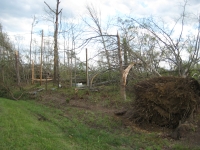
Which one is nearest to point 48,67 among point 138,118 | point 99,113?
point 99,113

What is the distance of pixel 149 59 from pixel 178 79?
478 centimetres

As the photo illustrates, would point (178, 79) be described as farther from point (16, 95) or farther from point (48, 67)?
point (48, 67)

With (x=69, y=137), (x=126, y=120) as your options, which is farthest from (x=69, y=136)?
(x=126, y=120)

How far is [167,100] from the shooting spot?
23.0 ft

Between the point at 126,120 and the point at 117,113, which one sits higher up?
the point at 117,113

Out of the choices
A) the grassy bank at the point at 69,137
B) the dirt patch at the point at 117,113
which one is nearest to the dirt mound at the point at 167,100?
the dirt patch at the point at 117,113

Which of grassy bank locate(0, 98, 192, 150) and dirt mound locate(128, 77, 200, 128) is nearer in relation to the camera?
grassy bank locate(0, 98, 192, 150)

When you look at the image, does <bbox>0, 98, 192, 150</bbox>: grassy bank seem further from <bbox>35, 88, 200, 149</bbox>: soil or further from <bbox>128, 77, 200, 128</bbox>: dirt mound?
<bbox>128, 77, 200, 128</bbox>: dirt mound

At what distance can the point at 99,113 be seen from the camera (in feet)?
29.7

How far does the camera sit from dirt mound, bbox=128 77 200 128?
6828mm

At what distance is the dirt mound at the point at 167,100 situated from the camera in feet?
22.4

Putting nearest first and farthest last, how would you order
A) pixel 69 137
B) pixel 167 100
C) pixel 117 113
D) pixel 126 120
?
1. pixel 69 137
2. pixel 167 100
3. pixel 126 120
4. pixel 117 113

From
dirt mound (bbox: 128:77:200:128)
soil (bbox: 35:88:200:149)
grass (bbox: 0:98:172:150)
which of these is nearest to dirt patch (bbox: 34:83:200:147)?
soil (bbox: 35:88:200:149)

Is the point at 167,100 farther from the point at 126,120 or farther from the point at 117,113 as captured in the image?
the point at 117,113
